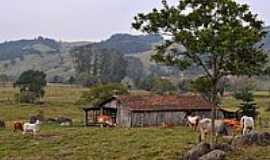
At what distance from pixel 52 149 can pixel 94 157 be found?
4791mm

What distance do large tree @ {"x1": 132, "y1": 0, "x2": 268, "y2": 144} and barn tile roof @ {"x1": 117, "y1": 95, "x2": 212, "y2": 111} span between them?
29207mm

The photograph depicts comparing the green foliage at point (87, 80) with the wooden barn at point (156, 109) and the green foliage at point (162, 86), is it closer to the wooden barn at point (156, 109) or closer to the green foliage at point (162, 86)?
the green foliage at point (162, 86)

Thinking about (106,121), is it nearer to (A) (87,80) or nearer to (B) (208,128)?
(B) (208,128)

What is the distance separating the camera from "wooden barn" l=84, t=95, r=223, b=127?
62812 millimetres

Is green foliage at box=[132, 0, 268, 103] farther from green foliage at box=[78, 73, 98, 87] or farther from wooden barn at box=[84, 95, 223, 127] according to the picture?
green foliage at box=[78, 73, 98, 87]

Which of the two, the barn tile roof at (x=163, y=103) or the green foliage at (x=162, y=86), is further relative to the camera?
the green foliage at (x=162, y=86)

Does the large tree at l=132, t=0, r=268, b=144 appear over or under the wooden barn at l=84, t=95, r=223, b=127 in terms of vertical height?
over

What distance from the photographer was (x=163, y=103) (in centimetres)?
6462

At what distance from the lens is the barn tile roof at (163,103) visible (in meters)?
63.3

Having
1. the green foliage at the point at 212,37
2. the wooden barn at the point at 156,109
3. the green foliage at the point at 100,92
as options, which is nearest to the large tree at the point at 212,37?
the green foliage at the point at 212,37

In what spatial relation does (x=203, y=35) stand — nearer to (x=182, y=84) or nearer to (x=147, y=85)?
(x=182, y=84)

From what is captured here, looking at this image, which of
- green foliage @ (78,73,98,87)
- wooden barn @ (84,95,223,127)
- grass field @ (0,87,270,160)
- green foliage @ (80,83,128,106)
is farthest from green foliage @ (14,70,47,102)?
grass field @ (0,87,270,160)

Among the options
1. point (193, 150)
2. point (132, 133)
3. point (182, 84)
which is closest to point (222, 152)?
point (193, 150)

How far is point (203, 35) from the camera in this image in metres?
31.3
